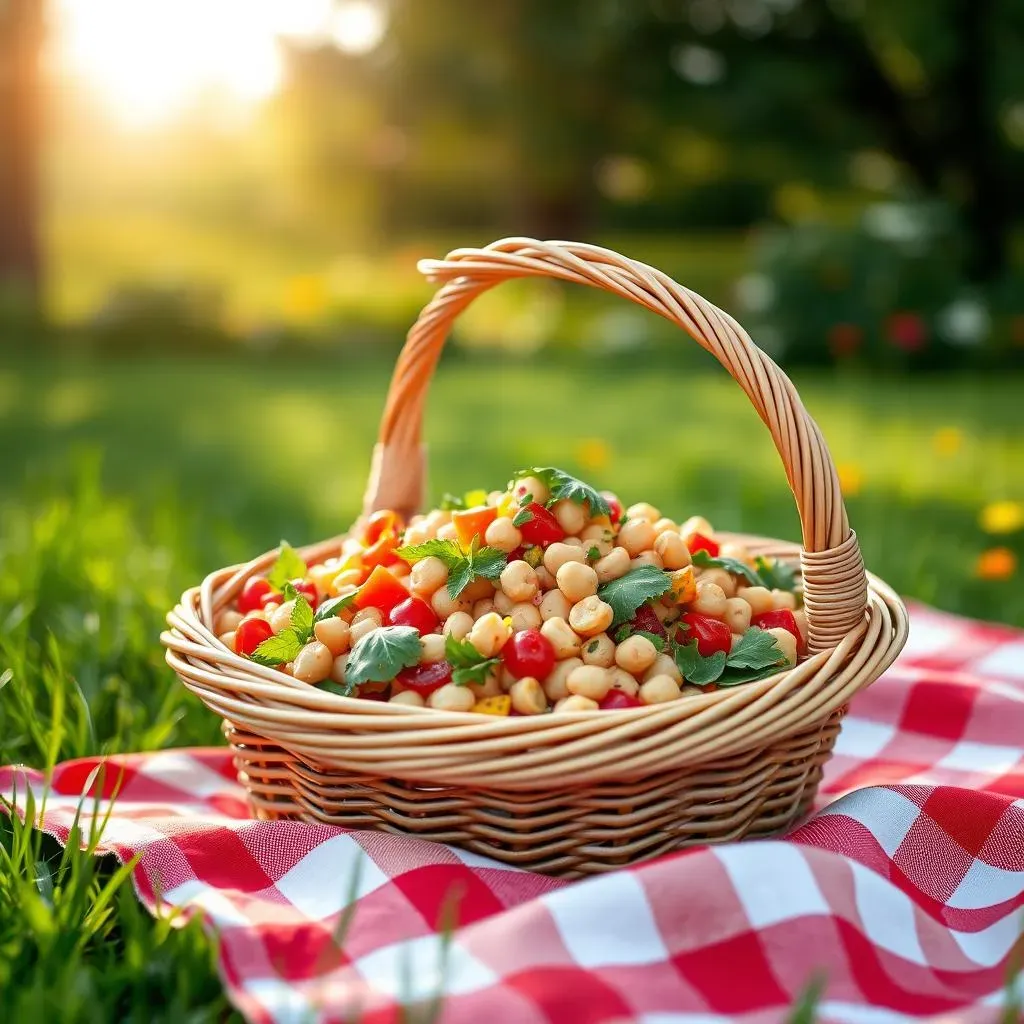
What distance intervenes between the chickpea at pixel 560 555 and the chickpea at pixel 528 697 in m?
Answer: 0.17

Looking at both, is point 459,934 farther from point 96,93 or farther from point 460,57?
point 96,93

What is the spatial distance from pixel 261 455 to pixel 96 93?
1396 cm

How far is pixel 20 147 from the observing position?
8805mm

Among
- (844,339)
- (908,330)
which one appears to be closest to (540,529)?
(908,330)

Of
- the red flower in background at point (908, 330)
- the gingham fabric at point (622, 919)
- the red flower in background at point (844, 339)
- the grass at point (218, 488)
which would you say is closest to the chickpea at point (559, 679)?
the gingham fabric at point (622, 919)

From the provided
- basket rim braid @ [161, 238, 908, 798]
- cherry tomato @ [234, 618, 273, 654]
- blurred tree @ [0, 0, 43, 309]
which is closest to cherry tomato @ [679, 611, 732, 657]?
basket rim braid @ [161, 238, 908, 798]

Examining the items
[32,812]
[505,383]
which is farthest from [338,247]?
[32,812]

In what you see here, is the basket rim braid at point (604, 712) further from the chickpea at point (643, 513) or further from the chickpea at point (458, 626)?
the chickpea at point (643, 513)

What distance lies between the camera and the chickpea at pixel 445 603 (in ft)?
4.83

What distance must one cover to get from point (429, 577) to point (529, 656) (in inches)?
7.6

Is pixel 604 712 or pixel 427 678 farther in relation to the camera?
pixel 427 678

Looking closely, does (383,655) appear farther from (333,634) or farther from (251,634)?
(251,634)

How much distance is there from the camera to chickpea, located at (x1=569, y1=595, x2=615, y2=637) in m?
1.39

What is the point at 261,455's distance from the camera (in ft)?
15.1
